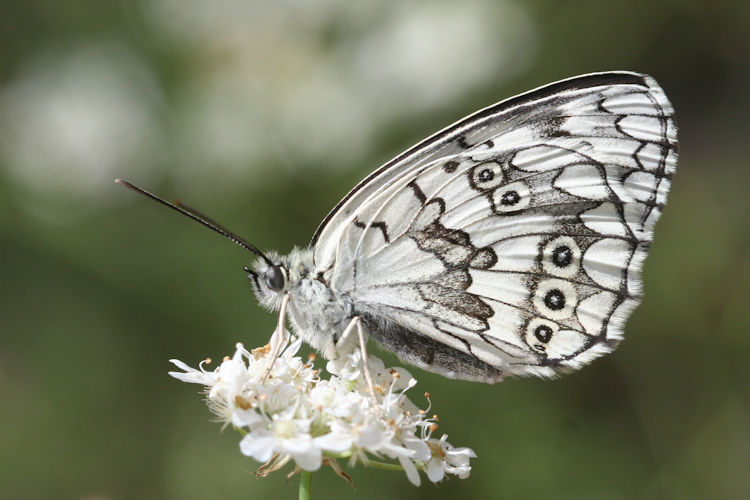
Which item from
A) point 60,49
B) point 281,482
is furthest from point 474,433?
point 60,49

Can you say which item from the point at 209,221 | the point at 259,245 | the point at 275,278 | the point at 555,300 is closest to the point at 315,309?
the point at 275,278

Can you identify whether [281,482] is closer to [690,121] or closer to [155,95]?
[155,95]

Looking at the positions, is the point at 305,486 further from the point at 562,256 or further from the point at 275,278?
the point at 562,256

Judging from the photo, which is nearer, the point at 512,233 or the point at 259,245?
the point at 512,233

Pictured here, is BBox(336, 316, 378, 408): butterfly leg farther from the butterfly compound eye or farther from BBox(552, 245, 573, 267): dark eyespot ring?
BBox(552, 245, 573, 267): dark eyespot ring

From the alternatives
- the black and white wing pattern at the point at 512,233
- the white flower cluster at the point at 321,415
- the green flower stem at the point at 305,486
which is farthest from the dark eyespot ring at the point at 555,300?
the green flower stem at the point at 305,486

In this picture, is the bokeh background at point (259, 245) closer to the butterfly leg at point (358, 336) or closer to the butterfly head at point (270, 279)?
the butterfly head at point (270, 279)
